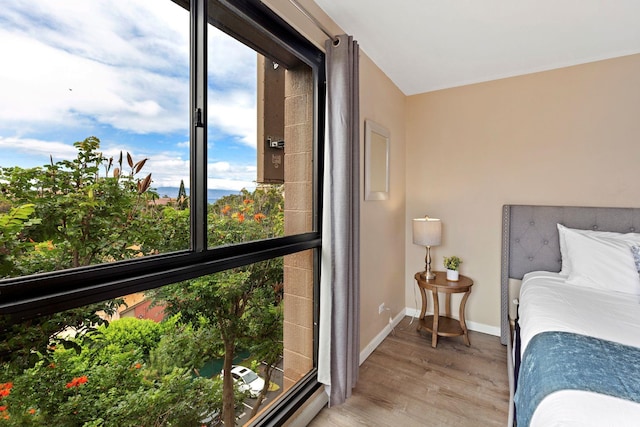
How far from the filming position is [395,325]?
9.94 ft

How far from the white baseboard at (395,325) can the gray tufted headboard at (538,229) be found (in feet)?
0.68

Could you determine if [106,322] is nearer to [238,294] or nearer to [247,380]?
[238,294]

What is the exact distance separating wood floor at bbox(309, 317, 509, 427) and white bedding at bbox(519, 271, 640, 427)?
0.58 m

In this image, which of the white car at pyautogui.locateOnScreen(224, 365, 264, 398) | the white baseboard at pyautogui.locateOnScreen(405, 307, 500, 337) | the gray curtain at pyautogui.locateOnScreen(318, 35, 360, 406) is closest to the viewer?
the white car at pyautogui.locateOnScreen(224, 365, 264, 398)

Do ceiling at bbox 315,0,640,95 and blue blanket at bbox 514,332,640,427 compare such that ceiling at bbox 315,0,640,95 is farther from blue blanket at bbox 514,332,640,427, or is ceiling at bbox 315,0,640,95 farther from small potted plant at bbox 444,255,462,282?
blue blanket at bbox 514,332,640,427

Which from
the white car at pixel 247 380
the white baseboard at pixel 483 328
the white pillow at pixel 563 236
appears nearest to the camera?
the white car at pixel 247 380

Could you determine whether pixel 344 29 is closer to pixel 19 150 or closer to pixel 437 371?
pixel 19 150

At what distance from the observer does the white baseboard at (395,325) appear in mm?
2475

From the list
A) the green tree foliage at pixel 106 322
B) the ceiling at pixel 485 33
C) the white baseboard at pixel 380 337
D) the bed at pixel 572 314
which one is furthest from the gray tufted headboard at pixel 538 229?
the green tree foliage at pixel 106 322

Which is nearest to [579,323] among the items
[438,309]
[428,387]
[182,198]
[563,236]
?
[428,387]

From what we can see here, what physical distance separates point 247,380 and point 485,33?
8.92 ft

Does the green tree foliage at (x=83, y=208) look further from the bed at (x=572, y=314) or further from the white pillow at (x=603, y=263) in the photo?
the white pillow at (x=603, y=263)

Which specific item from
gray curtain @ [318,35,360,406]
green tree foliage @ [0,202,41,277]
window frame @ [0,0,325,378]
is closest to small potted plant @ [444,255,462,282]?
gray curtain @ [318,35,360,406]

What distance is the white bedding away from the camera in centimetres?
90
